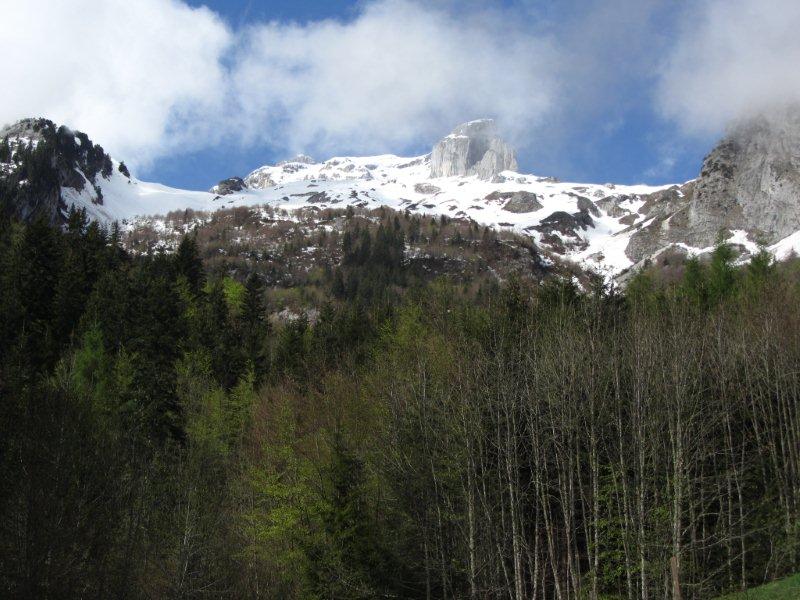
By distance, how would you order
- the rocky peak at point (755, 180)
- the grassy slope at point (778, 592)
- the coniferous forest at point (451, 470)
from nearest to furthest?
the grassy slope at point (778, 592), the coniferous forest at point (451, 470), the rocky peak at point (755, 180)

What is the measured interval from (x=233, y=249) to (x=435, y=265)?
6658 cm

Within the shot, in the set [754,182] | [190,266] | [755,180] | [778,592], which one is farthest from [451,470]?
[754,182]

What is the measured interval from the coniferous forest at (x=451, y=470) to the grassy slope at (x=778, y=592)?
3.94 ft

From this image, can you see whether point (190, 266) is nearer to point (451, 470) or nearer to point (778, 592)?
point (451, 470)

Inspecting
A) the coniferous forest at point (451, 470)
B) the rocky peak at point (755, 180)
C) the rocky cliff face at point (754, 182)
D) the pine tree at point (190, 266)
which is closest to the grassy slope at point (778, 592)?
the coniferous forest at point (451, 470)

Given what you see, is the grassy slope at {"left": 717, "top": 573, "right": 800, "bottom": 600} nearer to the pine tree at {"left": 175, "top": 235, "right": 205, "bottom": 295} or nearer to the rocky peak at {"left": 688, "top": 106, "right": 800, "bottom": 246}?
the pine tree at {"left": 175, "top": 235, "right": 205, "bottom": 295}

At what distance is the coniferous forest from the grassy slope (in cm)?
120

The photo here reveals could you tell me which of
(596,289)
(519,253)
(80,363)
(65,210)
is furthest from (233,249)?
(596,289)

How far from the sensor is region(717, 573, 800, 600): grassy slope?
Answer: 16828mm

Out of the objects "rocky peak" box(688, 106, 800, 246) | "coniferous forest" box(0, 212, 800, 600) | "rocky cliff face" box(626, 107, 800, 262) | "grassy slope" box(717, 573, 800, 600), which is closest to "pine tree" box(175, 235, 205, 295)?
"coniferous forest" box(0, 212, 800, 600)

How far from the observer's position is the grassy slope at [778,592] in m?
16.8

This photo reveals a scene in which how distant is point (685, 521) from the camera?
81.0 ft

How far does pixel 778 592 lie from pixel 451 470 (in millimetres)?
10559

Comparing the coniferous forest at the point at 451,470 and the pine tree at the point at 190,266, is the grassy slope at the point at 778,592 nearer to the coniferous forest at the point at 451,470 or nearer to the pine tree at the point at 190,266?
the coniferous forest at the point at 451,470
